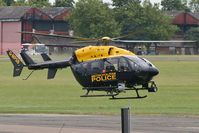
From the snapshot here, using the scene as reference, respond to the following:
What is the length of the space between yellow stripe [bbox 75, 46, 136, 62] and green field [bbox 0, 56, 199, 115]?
7.31 metres

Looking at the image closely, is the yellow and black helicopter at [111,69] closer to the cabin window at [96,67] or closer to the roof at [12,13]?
the cabin window at [96,67]

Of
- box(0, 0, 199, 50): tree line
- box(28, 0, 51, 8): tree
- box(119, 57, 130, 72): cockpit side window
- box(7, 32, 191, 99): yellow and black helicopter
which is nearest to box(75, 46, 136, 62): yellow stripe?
box(7, 32, 191, 99): yellow and black helicopter

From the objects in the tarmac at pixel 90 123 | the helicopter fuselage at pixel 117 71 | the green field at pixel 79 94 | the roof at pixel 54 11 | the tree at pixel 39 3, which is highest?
the tree at pixel 39 3

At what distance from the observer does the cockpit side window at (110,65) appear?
29.3 m

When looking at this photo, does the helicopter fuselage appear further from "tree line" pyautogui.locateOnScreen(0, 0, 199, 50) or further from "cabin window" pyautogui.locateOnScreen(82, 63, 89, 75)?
"tree line" pyautogui.locateOnScreen(0, 0, 199, 50)

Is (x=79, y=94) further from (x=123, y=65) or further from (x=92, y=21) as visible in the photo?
(x=92, y=21)

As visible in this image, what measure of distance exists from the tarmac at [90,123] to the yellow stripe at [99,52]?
3648 millimetres

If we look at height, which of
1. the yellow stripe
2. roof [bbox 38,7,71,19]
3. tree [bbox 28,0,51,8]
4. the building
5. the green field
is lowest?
the green field

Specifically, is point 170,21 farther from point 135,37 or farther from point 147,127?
point 147,127

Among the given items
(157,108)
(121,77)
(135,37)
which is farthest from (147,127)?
(135,37)

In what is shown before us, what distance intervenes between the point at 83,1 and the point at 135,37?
18.3 m

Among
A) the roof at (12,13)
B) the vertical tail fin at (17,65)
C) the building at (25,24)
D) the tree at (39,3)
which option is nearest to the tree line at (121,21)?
the building at (25,24)

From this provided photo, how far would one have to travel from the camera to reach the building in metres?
136

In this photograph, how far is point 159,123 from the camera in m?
30.0
